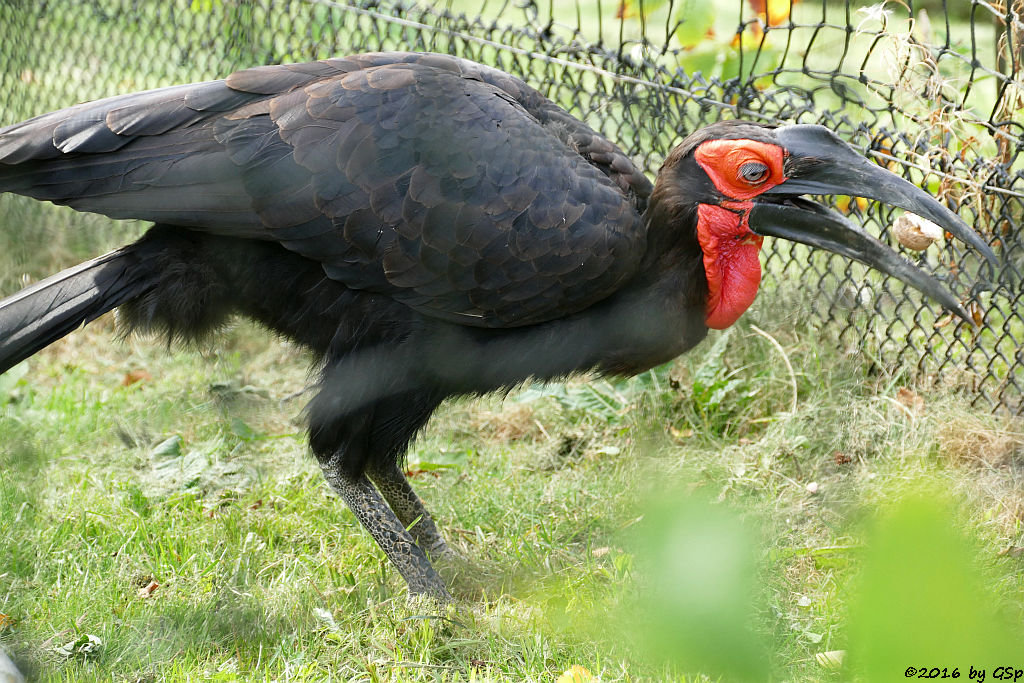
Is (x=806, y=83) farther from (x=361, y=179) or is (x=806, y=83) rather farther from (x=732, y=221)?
(x=361, y=179)

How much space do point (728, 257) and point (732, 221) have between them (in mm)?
113

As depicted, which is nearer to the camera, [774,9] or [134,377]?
[774,9]

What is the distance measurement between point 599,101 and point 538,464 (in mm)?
1466

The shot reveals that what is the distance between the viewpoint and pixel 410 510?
10.2 feet

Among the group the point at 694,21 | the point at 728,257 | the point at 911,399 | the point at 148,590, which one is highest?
the point at 694,21

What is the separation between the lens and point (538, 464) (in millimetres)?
3467

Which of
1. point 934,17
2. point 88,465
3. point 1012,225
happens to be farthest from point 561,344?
point 934,17

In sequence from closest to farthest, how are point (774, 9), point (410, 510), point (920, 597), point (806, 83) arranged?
point (920, 597) → point (410, 510) → point (774, 9) → point (806, 83)

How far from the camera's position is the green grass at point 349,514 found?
7.78 feet

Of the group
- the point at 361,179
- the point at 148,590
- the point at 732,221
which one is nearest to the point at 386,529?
the point at 148,590

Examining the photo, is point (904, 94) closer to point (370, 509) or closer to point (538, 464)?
point (538, 464)

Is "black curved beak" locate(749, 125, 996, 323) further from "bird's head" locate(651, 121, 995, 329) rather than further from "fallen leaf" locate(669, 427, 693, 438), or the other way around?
"fallen leaf" locate(669, 427, 693, 438)

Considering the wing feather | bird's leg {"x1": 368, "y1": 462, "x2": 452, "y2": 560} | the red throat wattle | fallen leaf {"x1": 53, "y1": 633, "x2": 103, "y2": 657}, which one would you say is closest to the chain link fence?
the wing feather

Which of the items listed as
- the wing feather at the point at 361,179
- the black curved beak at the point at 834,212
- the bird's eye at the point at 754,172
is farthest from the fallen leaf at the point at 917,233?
the wing feather at the point at 361,179
